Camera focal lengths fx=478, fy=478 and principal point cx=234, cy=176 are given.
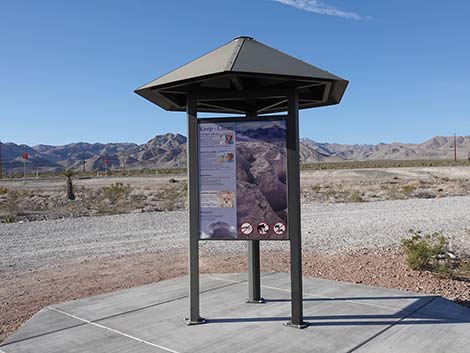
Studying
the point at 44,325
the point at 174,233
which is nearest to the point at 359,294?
the point at 44,325

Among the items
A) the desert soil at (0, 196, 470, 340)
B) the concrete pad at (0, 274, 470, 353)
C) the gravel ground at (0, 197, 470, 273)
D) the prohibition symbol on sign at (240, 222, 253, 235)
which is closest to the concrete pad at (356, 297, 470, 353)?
the concrete pad at (0, 274, 470, 353)

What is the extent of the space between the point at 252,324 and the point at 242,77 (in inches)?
111

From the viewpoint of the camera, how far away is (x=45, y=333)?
5.14 meters

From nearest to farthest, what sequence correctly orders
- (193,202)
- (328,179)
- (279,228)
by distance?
(279,228) → (193,202) → (328,179)

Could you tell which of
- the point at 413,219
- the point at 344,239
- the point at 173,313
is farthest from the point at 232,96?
the point at 413,219

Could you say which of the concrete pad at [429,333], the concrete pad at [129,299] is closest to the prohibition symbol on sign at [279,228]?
the concrete pad at [429,333]

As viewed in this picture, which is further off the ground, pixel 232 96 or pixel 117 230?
pixel 232 96

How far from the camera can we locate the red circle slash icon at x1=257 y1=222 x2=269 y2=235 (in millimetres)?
5328

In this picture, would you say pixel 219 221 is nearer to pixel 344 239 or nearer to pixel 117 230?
pixel 344 239

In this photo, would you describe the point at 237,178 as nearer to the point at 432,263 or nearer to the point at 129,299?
the point at 129,299

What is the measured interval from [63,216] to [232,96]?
18.1 m

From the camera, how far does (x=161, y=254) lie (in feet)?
37.0

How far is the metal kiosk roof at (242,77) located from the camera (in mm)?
4867

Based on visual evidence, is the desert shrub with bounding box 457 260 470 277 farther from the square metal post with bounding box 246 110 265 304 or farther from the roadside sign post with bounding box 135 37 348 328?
the roadside sign post with bounding box 135 37 348 328
